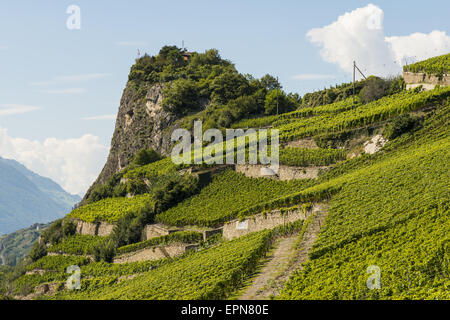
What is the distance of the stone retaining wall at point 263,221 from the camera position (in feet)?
122

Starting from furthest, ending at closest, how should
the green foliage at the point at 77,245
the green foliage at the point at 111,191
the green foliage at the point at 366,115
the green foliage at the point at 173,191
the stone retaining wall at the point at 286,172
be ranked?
1. the green foliage at the point at 111,191
2. the green foliage at the point at 77,245
3. the green foliage at the point at 173,191
4. the stone retaining wall at the point at 286,172
5. the green foliage at the point at 366,115

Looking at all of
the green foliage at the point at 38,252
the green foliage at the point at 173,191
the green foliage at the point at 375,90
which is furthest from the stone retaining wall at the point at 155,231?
the green foliage at the point at 375,90

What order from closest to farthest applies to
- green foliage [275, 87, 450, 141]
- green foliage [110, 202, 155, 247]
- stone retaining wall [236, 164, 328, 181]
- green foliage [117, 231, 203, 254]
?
green foliage [117, 231, 203, 254] → green foliage [275, 87, 450, 141] → stone retaining wall [236, 164, 328, 181] → green foliage [110, 202, 155, 247]

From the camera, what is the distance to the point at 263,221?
40.0 meters

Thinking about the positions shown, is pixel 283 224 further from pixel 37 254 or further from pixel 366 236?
pixel 37 254

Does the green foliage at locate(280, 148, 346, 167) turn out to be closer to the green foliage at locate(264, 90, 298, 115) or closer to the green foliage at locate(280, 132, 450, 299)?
the green foliage at locate(280, 132, 450, 299)

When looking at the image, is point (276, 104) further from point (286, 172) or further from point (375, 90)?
point (286, 172)

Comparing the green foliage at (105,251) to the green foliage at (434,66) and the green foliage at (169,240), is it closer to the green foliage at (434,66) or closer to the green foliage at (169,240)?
the green foliage at (169,240)

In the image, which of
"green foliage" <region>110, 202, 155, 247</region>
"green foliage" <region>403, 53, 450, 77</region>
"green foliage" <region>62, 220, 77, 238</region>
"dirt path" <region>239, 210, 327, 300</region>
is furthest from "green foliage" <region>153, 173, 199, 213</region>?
"green foliage" <region>403, 53, 450, 77</region>

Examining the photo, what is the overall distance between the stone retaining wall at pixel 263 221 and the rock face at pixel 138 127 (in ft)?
125

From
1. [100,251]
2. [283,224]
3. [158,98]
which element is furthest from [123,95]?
[283,224]

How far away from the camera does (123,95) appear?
103500mm

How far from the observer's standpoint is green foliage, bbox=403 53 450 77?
5219 cm

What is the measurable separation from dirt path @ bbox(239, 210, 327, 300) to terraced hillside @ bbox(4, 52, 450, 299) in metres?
0.12
